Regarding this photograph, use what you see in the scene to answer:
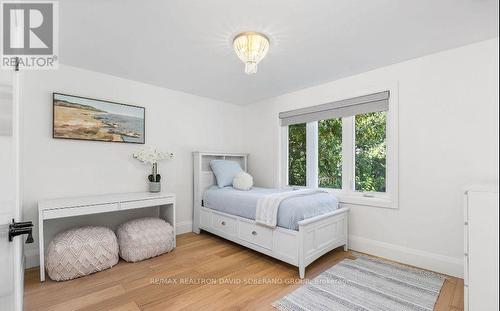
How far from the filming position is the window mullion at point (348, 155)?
309 cm

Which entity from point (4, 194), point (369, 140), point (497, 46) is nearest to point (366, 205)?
point (369, 140)

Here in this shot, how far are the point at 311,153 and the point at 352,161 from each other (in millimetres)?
614

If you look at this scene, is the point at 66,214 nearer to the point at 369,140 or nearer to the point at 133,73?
the point at 133,73

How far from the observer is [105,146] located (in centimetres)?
294

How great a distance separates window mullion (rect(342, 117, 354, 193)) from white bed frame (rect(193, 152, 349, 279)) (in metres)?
0.36

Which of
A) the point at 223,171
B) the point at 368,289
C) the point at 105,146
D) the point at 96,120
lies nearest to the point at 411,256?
the point at 368,289

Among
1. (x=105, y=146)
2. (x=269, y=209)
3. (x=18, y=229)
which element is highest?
(x=105, y=146)

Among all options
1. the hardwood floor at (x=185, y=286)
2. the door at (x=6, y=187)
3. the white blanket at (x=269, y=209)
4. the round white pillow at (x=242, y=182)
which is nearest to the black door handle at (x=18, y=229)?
the door at (x=6, y=187)

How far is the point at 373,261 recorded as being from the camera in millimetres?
2592

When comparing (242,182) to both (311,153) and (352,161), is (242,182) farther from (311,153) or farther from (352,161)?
(352,161)

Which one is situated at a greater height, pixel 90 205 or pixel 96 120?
pixel 96 120

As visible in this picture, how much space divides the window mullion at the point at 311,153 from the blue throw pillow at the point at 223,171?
3.52 feet

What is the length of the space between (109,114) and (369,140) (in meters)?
3.20

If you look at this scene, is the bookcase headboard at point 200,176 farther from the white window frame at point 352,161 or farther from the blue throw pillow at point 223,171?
the white window frame at point 352,161
